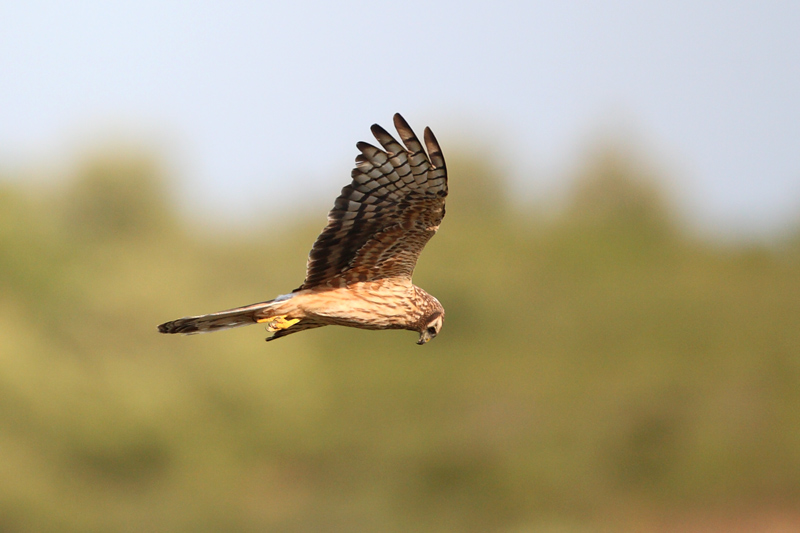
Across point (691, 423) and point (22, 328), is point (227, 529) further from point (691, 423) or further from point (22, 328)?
point (691, 423)

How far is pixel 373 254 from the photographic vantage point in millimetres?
9195

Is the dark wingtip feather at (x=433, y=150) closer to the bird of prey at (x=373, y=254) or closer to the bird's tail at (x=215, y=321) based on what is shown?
the bird of prey at (x=373, y=254)

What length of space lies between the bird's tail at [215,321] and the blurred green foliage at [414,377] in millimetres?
27306

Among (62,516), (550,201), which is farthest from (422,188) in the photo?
(550,201)

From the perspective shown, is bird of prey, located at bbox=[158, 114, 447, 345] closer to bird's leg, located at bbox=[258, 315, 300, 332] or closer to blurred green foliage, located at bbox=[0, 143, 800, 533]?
bird's leg, located at bbox=[258, 315, 300, 332]

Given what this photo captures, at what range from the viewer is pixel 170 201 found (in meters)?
56.3

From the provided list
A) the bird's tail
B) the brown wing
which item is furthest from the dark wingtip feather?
the bird's tail

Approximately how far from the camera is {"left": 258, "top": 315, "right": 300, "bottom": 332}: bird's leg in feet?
29.9

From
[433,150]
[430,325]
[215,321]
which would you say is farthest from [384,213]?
[215,321]

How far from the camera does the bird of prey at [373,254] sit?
8.63 m

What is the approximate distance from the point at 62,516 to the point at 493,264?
24037 millimetres

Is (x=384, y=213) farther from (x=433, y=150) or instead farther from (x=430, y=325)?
(x=430, y=325)

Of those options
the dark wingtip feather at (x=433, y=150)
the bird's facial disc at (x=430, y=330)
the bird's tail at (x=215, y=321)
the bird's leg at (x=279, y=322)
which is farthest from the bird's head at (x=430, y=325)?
the dark wingtip feather at (x=433, y=150)

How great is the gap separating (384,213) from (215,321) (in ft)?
5.30
